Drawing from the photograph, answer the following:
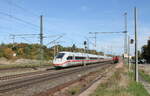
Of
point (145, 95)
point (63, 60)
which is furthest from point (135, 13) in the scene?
point (63, 60)

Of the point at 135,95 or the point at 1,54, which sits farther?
the point at 1,54

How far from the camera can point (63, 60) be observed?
130 feet

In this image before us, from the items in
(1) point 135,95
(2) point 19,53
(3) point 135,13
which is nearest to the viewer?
(1) point 135,95

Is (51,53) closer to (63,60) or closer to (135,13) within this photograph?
(63,60)

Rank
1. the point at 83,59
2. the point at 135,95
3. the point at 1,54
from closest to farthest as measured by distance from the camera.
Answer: the point at 135,95 → the point at 83,59 → the point at 1,54

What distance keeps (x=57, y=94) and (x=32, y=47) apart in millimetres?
102434

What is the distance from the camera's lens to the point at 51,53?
112 m

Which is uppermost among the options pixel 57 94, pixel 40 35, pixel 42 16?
pixel 42 16

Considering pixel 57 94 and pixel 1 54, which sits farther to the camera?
pixel 1 54

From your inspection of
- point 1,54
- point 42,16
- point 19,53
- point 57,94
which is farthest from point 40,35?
point 19,53

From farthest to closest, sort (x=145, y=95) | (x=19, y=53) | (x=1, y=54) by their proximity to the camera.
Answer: (x=19, y=53)
(x=1, y=54)
(x=145, y=95)

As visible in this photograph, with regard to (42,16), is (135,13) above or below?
below

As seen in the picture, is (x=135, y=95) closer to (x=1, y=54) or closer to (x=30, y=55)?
(x=1, y=54)

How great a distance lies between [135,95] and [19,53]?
9442 centimetres
